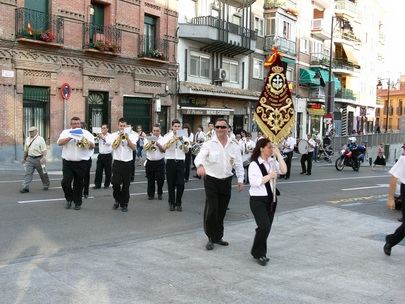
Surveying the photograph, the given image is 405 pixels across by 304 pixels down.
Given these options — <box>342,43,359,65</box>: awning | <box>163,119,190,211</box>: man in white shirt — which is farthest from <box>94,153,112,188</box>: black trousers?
<box>342,43,359,65</box>: awning

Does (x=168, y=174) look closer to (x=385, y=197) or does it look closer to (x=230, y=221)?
(x=230, y=221)

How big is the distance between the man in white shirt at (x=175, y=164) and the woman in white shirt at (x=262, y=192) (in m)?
3.89

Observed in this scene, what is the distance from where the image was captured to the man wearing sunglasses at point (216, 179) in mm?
7289

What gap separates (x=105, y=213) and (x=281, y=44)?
104ft

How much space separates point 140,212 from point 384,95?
103 meters

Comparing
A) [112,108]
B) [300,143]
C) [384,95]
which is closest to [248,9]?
[112,108]

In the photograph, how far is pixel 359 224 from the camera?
31.8ft

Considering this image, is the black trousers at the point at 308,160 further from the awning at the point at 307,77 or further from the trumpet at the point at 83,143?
the awning at the point at 307,77

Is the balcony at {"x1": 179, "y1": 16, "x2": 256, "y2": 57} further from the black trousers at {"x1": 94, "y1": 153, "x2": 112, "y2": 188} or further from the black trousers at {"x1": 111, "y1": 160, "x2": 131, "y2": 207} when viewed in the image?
the black trousers at {"x1": 111, "y1": 160, "x2": 131, "y2": 207}

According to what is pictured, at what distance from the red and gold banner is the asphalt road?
2043mm

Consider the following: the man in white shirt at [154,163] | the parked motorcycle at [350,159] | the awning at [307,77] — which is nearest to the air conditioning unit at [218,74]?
the parked motorcycle at [350,159]

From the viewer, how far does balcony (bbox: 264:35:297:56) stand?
123ft

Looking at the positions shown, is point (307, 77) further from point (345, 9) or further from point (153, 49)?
point (153, 49)

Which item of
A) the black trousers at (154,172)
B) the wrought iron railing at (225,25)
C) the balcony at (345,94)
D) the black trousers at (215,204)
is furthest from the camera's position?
the balcony at (345,94)
